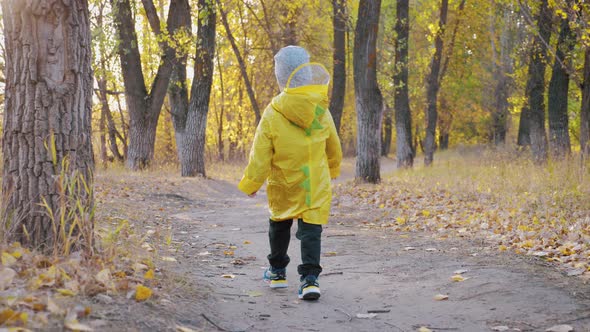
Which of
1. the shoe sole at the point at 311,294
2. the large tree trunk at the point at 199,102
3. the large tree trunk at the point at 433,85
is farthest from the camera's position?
the large tree trunk at the point at 433,85

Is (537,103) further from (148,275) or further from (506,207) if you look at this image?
(148,275)

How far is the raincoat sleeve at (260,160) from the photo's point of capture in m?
5.01

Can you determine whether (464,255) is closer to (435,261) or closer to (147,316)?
(435,261)

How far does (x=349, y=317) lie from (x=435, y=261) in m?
2.17

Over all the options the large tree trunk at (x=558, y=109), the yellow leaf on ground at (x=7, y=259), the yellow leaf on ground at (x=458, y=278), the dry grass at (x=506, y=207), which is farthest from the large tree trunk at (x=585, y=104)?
the yellow leaf on ground at (x=7, y=259)

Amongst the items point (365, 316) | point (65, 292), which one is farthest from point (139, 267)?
point (365, 316)

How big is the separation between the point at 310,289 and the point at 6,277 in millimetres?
2266

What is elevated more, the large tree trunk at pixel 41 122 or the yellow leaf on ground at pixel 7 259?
the large tree trunk at pixel 41 122

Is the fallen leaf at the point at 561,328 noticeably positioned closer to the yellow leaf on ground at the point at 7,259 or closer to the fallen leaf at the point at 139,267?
the fallen leaf at the point at 139,267

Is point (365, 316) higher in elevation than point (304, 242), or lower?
lower

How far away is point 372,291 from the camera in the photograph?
17.2 feet

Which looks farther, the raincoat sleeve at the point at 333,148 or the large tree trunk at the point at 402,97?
the large tree trunk at the point at 402,97

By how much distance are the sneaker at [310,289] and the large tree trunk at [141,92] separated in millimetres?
14235

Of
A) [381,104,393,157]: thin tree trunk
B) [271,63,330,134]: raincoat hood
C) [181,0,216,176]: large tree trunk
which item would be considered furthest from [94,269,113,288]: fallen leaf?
[381,104,393,157]: thin tree trunk
